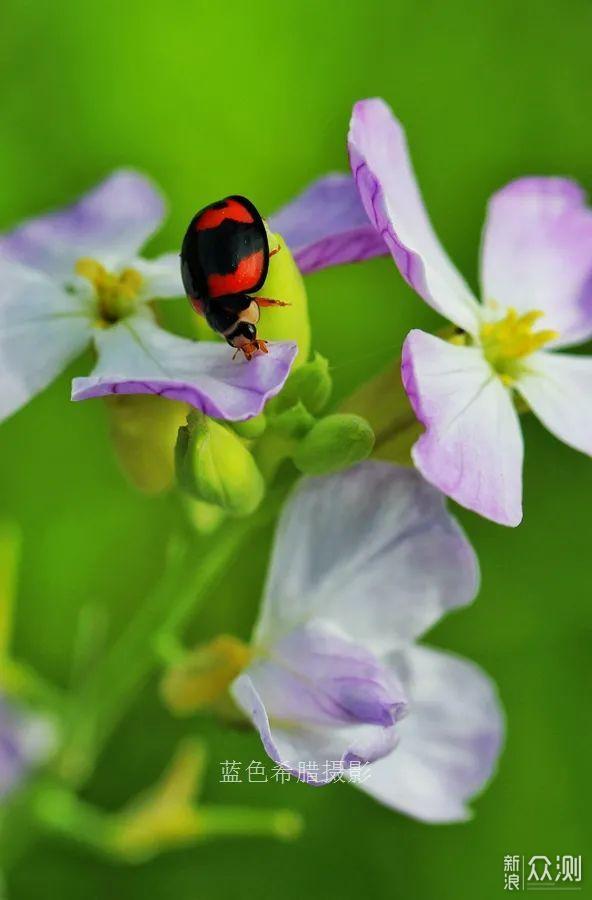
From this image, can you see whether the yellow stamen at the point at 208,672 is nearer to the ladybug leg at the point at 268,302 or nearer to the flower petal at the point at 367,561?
the flower petal at the point at 367,561

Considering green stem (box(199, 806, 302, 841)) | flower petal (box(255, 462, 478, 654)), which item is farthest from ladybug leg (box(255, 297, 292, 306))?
green stem (box(199, 806, 302, 841))

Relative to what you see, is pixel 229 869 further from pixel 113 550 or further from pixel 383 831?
pixel 113 550

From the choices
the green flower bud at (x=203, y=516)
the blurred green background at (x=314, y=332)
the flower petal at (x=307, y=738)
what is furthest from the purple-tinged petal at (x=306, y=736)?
the blurred green background at (x=314, y=332)

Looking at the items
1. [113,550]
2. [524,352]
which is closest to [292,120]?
[113,550]

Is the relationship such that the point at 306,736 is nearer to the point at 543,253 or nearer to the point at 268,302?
the point at 268,302

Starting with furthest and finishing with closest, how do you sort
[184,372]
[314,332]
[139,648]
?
[314,332] < [139,648] < [184,372]

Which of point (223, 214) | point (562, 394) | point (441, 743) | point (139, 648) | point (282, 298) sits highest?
point (223, 214)

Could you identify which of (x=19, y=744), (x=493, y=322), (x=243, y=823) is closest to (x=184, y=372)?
(x=493, y=322)
